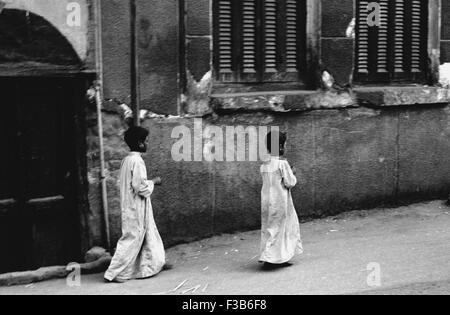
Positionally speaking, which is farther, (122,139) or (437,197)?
(437,197)

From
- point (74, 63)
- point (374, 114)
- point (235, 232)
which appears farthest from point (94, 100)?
point (374, 114)

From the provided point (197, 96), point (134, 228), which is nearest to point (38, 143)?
point (134, 228)

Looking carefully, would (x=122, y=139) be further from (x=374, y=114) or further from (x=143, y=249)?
(x=374, y=114)

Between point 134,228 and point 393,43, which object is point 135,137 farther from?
point 393,43

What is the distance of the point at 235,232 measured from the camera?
28.6ft

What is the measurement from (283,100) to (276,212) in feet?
6.81

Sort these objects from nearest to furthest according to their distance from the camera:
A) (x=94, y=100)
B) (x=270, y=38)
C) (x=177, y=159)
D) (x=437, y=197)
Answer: (x=94, y=100), (x=177, y=159), (x=270, y=38), (x=437, y=197)

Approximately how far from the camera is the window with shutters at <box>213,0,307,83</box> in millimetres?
8742

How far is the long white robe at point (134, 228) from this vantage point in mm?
7016

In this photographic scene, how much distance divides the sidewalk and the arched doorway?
A: 22.9 inches

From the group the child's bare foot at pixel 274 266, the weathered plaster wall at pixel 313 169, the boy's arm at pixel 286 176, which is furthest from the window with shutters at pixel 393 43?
the child's bare foot at pixel 274 266

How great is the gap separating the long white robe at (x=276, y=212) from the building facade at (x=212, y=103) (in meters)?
1.38

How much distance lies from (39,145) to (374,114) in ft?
14.3

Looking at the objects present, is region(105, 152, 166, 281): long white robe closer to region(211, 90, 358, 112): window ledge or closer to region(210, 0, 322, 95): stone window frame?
region(211, 90, 358, 112): window ledge
